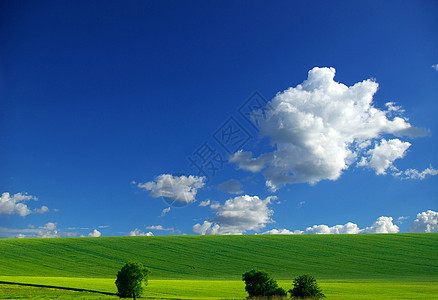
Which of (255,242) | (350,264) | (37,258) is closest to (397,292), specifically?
(350,264)

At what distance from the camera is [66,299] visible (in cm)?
2959

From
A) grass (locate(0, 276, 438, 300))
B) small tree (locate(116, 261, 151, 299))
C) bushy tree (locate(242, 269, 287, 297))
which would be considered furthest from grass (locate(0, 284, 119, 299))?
bushy tree (locate(242, 269, 287, 297))

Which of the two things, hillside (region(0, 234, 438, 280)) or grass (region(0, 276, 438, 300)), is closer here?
grass (region(0, 276, 438, 300))

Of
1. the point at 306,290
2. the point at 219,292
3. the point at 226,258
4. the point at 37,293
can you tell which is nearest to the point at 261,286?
the point at 306,290

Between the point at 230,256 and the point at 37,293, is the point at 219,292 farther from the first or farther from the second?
the point at 230,256

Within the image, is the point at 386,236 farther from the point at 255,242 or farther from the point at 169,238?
the point at 169,238

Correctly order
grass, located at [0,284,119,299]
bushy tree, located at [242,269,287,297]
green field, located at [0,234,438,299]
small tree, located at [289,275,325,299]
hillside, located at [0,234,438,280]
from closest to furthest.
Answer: small tree, located at [289,275,325,299]
bushy tree, located at [242,269,287,297]
grass, located at [0,284,119,299]
green field, located at [0,234,438,299]
hillside, located at [0,234,438,280]

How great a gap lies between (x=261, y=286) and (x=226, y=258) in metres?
37.3

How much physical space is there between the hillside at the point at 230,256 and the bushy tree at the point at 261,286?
22.9 metres

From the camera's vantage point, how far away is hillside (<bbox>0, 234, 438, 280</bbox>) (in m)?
56.3

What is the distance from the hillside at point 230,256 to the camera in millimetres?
56281

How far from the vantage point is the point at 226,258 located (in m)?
Result: 66.0

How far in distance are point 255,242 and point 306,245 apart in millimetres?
11435

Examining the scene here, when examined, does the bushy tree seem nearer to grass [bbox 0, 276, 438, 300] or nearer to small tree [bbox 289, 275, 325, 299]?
small tree [bbox 289, 275, 325, 299]
